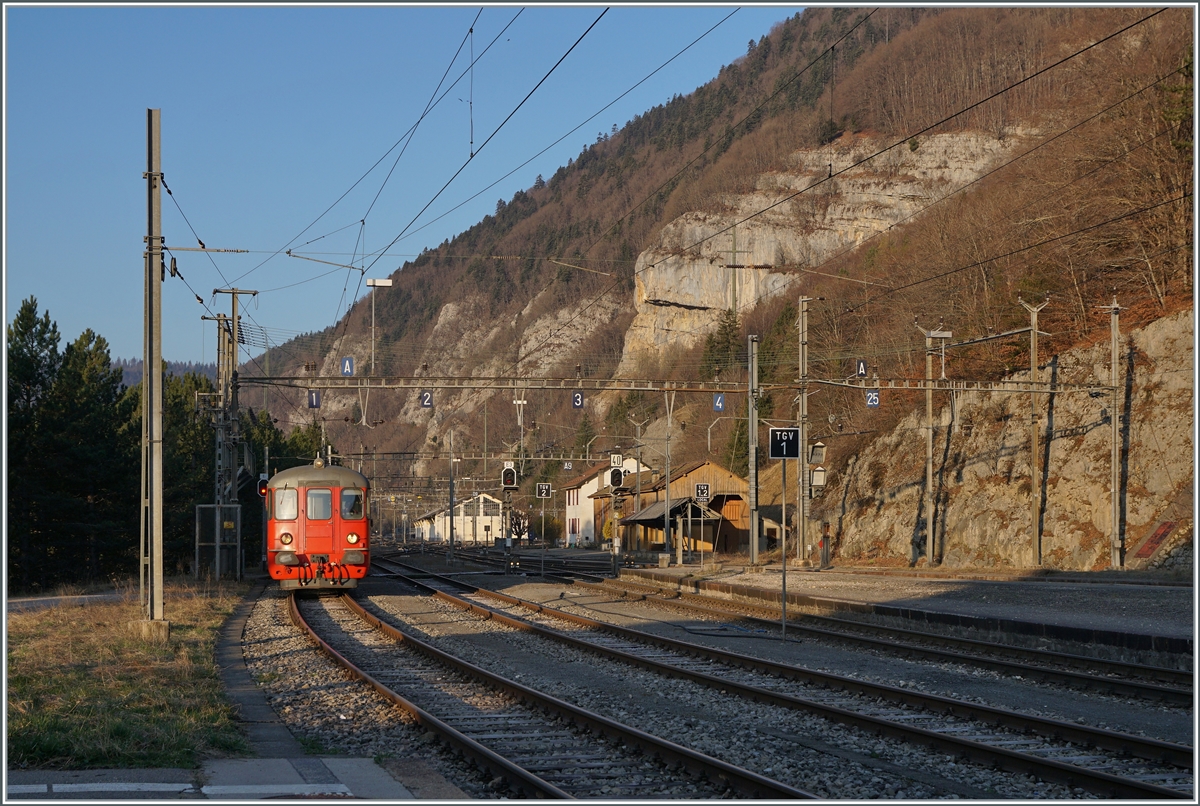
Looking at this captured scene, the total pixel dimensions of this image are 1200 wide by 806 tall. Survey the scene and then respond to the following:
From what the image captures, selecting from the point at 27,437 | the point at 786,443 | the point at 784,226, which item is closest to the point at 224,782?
the point at 786,443

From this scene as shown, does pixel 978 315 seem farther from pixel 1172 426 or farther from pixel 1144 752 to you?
pixel 1144 752

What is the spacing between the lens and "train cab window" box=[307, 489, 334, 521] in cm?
2691

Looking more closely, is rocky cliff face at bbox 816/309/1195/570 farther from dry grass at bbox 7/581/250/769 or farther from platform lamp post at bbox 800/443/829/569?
dry grass at bbox 7/581/250/769

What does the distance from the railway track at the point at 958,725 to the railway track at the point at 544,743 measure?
2.09 m

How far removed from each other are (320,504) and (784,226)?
442 ft

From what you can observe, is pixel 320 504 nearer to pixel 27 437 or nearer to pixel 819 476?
pixel 819 476

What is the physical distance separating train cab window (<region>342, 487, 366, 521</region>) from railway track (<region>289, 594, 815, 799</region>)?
12.4m

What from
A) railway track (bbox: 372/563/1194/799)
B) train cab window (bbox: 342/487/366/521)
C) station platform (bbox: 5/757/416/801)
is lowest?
railway track (bbox: 372/563/1194/799)

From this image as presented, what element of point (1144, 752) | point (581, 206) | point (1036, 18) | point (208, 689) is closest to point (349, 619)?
point (208, 689)

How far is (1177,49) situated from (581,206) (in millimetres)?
145775

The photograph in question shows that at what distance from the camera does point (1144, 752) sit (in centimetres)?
859

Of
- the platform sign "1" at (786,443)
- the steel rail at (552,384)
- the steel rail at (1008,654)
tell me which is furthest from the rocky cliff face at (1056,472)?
the platform sign "1" at (786,443)

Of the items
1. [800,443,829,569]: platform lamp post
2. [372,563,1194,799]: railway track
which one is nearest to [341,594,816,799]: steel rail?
[372,563,1194,799]: railway track

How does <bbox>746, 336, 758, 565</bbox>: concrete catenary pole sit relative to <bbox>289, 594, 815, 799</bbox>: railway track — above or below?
above
